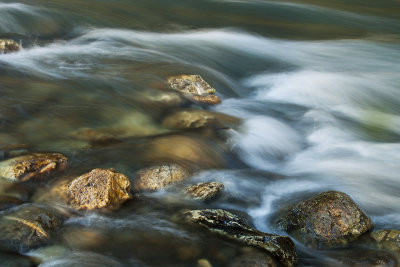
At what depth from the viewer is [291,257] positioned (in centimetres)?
395

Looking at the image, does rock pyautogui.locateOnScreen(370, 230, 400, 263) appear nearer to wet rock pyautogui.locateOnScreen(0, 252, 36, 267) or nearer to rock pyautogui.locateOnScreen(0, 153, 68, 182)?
wet rock pyautogui.locateOnScreen(0, 252, 36, 267)

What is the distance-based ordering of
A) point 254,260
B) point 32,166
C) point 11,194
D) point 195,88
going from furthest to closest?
point 195,88
point 32,166
point 11,194
point 254,260

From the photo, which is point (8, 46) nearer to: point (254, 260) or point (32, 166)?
point (32, 166)

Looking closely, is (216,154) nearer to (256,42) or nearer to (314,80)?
(314,80)

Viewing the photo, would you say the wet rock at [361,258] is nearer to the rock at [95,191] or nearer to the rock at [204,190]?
the rock at [204,190]

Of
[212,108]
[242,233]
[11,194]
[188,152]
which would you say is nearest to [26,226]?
[11,194]

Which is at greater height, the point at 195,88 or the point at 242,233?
the point at 195,88

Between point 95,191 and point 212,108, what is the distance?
3479 mm

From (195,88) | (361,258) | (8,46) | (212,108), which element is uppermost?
(8,46)

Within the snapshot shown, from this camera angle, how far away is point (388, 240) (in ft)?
13.8

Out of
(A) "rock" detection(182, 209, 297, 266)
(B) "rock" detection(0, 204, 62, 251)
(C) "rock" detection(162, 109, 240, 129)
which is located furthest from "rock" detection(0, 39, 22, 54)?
(A) "rock" detection(182, 209, 297, 266)

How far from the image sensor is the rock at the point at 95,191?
444cm

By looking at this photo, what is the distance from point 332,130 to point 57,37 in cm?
639

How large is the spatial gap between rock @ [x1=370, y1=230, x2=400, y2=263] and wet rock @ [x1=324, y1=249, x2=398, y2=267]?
3.0 inches
